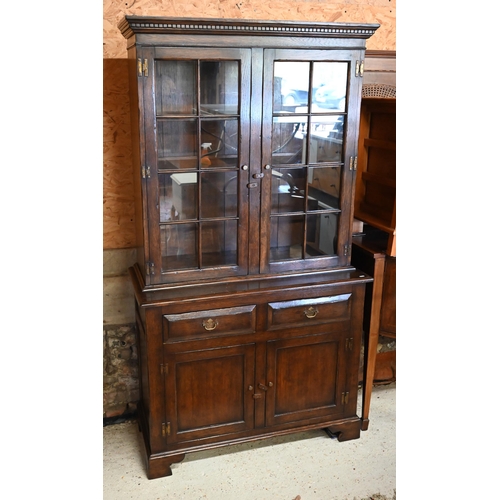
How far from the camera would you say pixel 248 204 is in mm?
2121

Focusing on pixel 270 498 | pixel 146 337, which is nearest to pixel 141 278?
pixel 146 337

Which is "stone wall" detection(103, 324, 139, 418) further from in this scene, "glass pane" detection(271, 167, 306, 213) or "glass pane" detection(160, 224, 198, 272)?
"glass pane" detection(271, 167, 306, 213)

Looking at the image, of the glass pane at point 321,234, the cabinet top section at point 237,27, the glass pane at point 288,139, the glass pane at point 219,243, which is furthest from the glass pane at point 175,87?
the glass pane at point 321,234

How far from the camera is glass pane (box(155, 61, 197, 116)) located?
6.24ft

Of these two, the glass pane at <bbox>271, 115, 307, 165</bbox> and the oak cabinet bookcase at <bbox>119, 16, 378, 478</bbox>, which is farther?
the glass pane at <bbox>271, 115, 307, 165</bbox>

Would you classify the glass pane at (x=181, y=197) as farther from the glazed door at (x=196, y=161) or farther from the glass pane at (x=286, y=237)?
the glass pane at (x=286, y=237)

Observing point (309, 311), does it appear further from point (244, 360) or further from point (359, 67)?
point (359, 67)

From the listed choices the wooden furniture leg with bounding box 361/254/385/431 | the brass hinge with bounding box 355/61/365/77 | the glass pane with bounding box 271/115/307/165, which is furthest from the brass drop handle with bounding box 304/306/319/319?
the brass hinge with bounding box 355/61/365/77

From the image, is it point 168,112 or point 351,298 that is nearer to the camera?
point 168,112

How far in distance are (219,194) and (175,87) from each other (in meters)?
0.43

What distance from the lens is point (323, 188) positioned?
2205 mm
